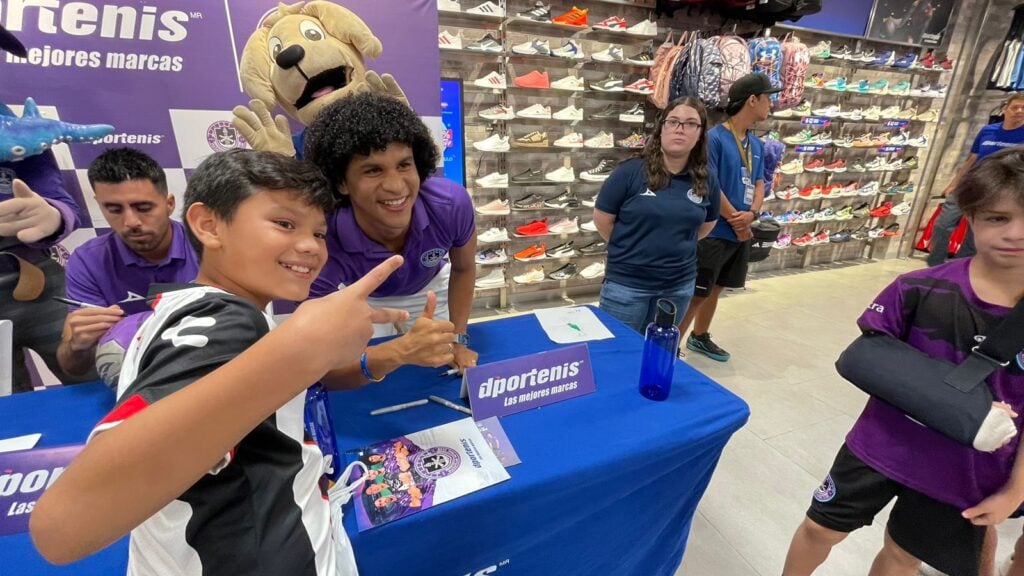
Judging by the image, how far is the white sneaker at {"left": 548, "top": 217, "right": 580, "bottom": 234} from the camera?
12.8ft

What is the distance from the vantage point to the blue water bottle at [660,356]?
1119 millimetres

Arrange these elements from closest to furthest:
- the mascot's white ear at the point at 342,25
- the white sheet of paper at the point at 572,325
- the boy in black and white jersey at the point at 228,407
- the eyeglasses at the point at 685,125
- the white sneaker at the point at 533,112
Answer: the boy in black and white jersey at the point at 228,407 < the white sheet of paper at the point at 572,325 < the mascot's white ear at the point at 342,25 < the eyeglasses at the point at 685,125 < the white sneaker at the point at 533,112

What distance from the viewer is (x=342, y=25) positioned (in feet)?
5.28

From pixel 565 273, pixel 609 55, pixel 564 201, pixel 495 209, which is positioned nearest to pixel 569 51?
pixel 609 55

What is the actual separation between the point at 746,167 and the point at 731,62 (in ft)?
3.99

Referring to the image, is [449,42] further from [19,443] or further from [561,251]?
[19,443]

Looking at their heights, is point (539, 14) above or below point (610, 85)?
above

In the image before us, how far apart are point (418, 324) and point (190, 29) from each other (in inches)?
82.8

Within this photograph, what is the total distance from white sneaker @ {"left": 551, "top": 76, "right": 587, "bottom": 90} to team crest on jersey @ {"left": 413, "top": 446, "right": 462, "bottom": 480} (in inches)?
132

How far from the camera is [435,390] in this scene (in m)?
1.13

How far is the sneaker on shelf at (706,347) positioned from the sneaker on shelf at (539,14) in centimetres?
268

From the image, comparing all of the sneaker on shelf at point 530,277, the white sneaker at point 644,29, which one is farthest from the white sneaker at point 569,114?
the sneaker on shelf at point 530,277

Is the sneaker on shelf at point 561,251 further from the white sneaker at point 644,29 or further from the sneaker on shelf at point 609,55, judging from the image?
the white sneaker at point 644,29

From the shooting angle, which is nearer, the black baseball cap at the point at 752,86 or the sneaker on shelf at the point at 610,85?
the black baseball cap at the point at 752,86
